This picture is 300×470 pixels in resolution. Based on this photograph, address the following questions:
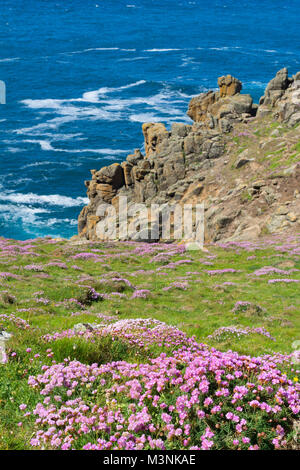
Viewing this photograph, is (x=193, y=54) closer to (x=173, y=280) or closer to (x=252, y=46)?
(x=252, y=46)

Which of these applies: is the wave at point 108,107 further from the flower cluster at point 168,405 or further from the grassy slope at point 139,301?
the flower cluster at point 168,405

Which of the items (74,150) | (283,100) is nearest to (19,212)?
(74,150)

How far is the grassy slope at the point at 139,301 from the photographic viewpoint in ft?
29.7

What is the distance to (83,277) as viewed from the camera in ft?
90.9

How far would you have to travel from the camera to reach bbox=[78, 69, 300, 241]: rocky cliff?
4528 cm

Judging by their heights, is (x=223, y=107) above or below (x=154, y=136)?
above

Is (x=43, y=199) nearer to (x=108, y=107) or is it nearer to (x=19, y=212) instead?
(x=19, y=212)

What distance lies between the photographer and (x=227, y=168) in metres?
55.3

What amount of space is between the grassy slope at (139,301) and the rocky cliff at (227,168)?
8110 millimetres

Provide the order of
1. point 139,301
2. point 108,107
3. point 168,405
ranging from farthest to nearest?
point 108,107, point 139,301, point 168,405

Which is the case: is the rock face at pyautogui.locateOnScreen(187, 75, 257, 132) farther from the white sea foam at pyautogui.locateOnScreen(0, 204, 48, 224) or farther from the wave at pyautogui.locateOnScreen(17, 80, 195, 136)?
the wave at pyautogui.locateOnScreen(17, 80, 195, 136)

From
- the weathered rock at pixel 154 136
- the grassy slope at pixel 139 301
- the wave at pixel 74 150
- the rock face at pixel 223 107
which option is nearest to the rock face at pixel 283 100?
the rock face at pixel 223 107

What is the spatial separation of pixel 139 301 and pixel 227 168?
119 feet

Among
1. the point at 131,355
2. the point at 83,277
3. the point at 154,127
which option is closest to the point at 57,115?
the point at 154,127
